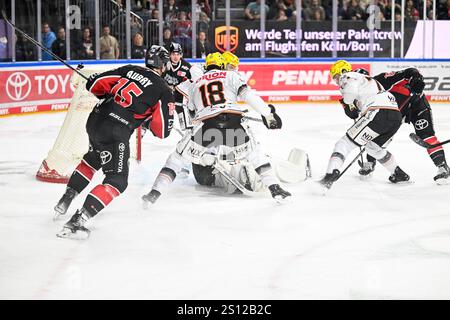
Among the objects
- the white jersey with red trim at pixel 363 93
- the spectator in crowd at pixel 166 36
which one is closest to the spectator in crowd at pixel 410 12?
the spectator in crowd at pixel 166 36

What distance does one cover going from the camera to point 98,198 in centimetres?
466

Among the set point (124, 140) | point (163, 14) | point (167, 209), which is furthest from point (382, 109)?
point (163, 14)

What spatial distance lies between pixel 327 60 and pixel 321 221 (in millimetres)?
8192

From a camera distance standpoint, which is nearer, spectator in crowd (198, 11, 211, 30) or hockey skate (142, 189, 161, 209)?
hockey skate (142, 189, 161, 209)

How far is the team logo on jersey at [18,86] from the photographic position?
35.1ft

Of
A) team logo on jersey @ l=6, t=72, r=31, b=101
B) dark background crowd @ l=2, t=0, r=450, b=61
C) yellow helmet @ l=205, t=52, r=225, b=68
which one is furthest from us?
dark background crowd @ l=2, t=0, r=450, b=61

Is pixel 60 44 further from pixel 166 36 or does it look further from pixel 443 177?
pixel 443 177

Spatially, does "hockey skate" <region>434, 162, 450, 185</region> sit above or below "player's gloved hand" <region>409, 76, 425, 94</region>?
below

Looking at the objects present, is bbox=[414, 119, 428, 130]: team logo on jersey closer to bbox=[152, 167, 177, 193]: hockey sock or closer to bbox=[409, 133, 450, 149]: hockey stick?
bbox=[409, 133, 450, 149]: hockey stick

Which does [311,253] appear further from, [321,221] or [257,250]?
[321,221]

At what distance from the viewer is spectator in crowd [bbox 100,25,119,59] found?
38.9ft

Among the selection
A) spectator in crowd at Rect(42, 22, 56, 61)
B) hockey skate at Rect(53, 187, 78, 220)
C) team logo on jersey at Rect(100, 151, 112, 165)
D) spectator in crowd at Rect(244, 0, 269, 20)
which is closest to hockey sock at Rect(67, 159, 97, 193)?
hockey skate at Rect(53, 187, 78, 220)

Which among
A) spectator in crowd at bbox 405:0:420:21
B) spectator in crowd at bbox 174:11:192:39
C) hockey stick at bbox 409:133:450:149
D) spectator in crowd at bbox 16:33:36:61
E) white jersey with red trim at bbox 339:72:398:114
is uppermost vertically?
spectator in crowd at bbox 405:0:420:21

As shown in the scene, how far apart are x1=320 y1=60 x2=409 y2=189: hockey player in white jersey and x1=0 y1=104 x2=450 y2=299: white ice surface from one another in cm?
25
